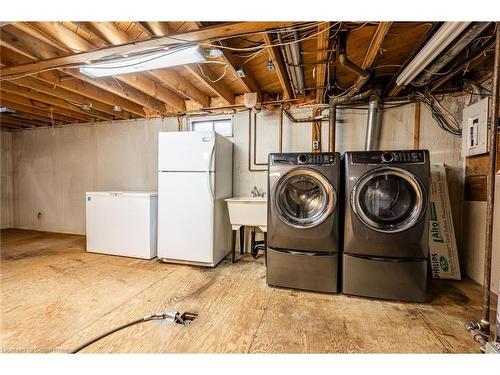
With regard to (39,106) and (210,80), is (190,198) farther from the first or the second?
(39,106)

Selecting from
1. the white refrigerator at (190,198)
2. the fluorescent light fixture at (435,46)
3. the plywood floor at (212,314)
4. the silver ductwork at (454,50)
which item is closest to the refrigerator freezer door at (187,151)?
the white refrigerator at (190,198)

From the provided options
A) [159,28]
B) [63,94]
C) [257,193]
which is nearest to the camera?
[159,28]

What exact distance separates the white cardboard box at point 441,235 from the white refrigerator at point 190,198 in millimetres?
2462

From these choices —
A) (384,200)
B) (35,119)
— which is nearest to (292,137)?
(384,200)

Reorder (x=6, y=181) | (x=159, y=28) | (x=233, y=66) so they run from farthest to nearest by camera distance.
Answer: (x=6, y=181)
(x=233, y=66)
(x=159, y=28)

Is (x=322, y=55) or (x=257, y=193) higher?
(x=322, y=55)

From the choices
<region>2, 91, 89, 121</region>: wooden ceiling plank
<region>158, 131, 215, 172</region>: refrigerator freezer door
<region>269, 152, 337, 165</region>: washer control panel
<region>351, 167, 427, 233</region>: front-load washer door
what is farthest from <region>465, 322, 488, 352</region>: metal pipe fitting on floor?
<region>2, 91, 89, 121</region>: wooden ceiling plank

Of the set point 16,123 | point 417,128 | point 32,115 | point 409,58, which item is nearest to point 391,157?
point 409,58

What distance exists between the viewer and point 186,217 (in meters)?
2.65

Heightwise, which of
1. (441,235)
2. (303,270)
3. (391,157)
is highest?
(391,157)

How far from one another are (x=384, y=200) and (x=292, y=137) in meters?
1.50

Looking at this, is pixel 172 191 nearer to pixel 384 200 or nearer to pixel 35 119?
pixel 384 200

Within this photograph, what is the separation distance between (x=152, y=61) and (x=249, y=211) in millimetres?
1774

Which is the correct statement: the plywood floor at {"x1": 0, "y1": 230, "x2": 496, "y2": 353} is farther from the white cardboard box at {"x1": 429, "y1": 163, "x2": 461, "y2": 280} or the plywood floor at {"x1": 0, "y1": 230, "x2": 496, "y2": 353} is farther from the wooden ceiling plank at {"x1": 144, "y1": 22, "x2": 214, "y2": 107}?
the wooden ceiling plank at {"x1": 144, "y1": 22, "x2": 214, "y2": 107}
